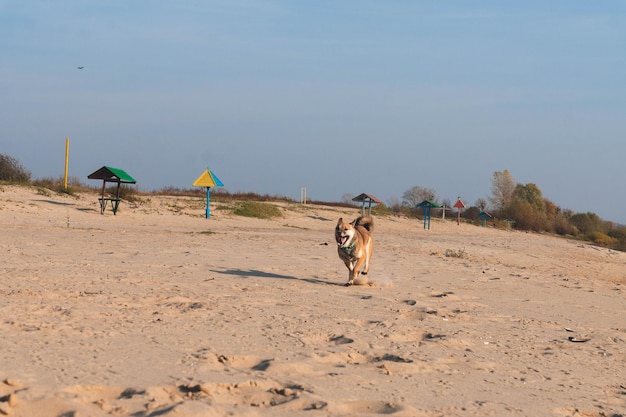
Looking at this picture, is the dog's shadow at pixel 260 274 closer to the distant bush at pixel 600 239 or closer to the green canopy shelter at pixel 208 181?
the green canopy shelter at pixel 208 181

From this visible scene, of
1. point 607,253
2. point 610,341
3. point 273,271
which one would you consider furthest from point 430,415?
point 607,253

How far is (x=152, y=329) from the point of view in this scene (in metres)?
5.87

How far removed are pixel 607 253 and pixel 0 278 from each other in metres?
26.5

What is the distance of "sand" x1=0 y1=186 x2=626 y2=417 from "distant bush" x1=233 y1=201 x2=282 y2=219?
1465 centimetres

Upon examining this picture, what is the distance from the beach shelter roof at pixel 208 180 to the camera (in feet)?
87.0

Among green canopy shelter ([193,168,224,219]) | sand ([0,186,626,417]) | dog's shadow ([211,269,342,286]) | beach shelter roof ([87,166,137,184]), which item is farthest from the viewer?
green canopy shelter ([193,168,224,219])

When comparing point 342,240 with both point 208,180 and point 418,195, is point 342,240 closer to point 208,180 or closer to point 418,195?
point 208,180

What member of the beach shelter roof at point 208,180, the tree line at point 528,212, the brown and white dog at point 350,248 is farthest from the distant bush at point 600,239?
the brown and white dog at point 350,248

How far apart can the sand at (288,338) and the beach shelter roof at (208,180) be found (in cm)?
1417

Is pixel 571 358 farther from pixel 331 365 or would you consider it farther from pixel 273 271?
pixel 273 271

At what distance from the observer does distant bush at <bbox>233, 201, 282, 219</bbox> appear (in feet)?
88.7

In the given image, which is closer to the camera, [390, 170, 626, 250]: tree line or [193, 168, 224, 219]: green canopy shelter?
[193, 168, 224, 219]: green canopy shelter

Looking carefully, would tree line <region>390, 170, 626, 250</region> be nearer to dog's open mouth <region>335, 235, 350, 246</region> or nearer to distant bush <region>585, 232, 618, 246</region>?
distant bush <region>585, 232, 618, 246</region>

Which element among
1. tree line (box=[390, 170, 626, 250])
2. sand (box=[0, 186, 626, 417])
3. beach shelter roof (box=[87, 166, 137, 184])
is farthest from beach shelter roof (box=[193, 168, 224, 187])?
tree line (box=[390, 170, 626, 250])
